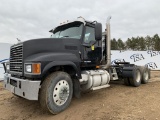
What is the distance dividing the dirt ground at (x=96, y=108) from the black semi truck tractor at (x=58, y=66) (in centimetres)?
39

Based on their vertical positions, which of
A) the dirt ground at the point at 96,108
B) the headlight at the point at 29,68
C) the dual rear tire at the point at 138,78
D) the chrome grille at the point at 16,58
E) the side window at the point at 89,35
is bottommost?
the dirt ground at the point at 96,108

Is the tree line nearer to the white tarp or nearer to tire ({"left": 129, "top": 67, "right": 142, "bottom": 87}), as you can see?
the white tarp

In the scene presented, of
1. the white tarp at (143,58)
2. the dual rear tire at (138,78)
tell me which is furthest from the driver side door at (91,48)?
the white tarp at (143,58)

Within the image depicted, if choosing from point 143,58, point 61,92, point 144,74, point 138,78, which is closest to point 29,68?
point 61,92

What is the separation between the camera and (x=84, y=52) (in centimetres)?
588

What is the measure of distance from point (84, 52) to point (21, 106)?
260cm

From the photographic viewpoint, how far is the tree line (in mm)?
49606

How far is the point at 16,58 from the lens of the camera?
Result: 4910 millimetres

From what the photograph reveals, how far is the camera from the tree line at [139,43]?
49.6 metres

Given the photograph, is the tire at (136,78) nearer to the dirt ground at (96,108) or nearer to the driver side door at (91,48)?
the dirt ground at (96,108)

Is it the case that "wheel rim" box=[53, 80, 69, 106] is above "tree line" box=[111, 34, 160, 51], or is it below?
below

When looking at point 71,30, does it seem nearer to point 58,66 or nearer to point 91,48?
point 91,48

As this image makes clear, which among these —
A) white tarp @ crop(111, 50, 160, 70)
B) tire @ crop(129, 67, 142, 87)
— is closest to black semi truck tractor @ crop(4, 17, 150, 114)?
tire @ crop(129, 67, 142, 87)

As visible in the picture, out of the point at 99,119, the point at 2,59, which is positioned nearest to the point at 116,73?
the point at 99,119
